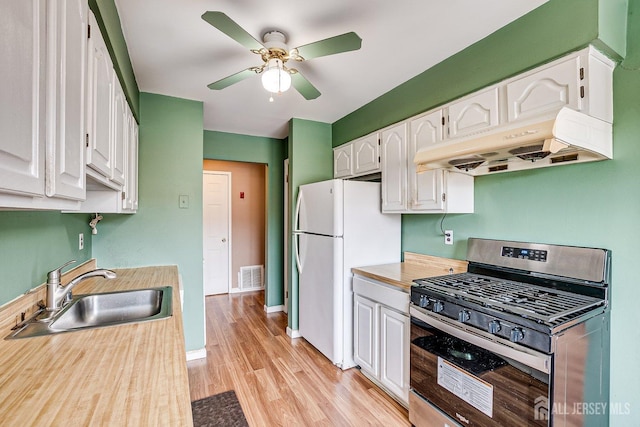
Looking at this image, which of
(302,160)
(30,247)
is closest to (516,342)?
(30,247)

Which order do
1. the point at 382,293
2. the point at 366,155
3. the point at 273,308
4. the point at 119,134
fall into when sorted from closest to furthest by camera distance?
the point at 119,134, the point at 382,293, the point at 366,155, the point at 273,308

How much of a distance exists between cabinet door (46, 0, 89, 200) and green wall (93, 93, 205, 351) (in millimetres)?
1803

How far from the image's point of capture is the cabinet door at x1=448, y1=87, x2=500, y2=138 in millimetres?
1845

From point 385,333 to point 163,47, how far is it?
2515mm

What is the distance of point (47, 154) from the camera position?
2.45ft

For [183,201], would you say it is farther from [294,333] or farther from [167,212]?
[294,333]

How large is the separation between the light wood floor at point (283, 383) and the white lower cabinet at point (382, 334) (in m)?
0.14

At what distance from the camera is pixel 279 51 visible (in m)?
1.76

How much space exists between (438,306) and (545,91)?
1303mm

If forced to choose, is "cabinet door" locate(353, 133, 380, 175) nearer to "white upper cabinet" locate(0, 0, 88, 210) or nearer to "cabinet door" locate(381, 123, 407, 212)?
"cabinet door" locate(381, 123, 407, 212)

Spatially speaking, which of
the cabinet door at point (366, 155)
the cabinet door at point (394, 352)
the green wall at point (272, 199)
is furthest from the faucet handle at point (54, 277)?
the green wall at point (272, 199)

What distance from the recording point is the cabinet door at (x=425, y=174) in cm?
215

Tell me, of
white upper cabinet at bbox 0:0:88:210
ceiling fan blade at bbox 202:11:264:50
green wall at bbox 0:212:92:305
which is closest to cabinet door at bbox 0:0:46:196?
white upper cabinet at bbox 0:0:88:210

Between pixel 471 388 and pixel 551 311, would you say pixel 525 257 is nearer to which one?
pixel 551 311
